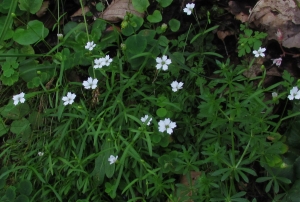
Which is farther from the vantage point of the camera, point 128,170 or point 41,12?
point 41,12

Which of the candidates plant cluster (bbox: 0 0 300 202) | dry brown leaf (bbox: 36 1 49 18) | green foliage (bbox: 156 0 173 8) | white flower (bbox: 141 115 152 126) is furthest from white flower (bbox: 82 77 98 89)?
dry brown leaf (bbox: 36 1 49 18)

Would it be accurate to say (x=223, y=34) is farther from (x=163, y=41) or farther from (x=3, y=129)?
(x=3, y=129)

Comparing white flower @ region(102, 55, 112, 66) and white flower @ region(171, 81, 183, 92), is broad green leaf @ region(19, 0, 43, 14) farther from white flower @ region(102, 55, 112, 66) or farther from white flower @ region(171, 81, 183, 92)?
white flower @ region(171, 81, 183, 92)

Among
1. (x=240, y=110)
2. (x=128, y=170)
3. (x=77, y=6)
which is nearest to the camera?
(x=240, y=110)

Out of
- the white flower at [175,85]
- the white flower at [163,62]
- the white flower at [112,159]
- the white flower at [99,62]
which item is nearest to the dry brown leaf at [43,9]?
the white flower at [99,62]

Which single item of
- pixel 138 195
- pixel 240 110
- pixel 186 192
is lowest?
pixel 138 195

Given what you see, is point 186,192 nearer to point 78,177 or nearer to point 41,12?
point 78,177

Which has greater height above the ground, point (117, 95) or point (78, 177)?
point (117, 95)

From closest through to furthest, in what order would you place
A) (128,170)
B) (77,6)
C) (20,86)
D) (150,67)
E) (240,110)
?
(240,110)
(128,170)
(150,67)
(20,86)
(77,6)

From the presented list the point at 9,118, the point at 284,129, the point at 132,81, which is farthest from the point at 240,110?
the point at 9,118
